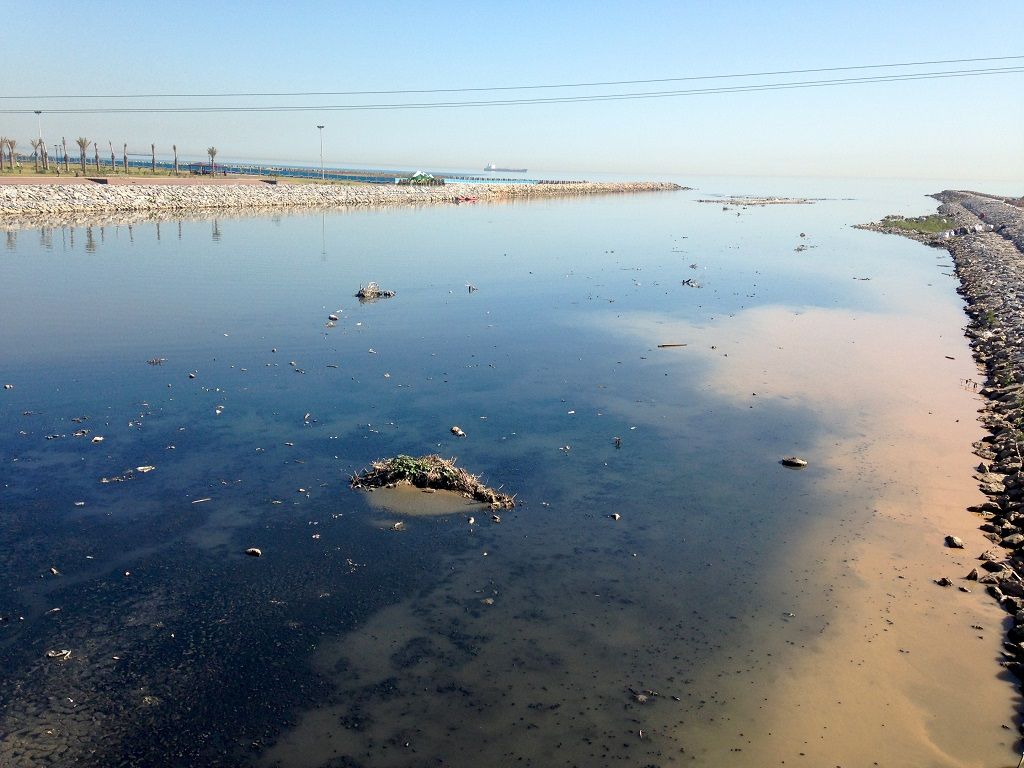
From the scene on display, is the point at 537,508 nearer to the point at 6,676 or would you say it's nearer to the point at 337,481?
the point at 337,481

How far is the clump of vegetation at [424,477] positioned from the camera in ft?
41.4

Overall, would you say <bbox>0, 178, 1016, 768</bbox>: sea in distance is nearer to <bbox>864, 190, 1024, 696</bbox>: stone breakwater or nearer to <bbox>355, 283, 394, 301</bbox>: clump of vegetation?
<bbox>864, 190, 1024, 696</bbox>: stone breakwater

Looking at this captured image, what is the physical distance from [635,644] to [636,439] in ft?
22.7

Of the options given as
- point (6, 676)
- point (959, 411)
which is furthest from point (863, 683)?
point (959, 411)

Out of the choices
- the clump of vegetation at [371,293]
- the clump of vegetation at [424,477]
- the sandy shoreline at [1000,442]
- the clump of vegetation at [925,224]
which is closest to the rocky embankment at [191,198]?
the clump of vegetation at [371,293]

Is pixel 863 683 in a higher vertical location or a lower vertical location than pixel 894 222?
lower

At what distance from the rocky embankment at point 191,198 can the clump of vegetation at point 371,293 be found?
29812 mm

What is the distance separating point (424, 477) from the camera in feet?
41.8

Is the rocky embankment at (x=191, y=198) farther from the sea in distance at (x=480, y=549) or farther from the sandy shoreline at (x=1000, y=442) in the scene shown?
the sandy shoreline at (x=1000, y=442)

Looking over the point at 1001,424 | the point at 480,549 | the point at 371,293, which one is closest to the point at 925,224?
the point at 371,293

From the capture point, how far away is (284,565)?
10.3 meters

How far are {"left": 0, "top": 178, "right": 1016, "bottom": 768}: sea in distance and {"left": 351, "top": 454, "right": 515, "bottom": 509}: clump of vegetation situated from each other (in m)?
0.32

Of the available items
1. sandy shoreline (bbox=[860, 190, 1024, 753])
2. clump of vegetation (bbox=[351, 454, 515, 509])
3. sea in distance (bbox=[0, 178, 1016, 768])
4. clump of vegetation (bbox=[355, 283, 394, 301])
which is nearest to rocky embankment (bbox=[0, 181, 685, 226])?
clump of vegetation (bbox=[355, 283, 394, 301])

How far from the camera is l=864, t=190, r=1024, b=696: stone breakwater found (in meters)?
10.4
